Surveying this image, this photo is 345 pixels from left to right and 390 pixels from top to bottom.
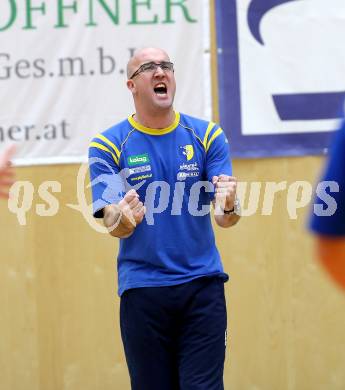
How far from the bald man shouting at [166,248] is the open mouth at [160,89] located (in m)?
0.01

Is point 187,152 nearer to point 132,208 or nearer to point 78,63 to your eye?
point 132,208

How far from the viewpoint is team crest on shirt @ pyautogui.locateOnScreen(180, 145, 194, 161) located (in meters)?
4.43

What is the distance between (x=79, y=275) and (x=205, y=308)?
198cm

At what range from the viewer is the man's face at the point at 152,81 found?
448 cm

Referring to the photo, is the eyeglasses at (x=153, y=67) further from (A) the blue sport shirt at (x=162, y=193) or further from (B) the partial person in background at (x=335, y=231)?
(B) the partial person in background at (x=335, y=231)

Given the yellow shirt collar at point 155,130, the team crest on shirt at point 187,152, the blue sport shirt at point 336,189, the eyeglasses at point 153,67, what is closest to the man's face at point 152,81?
the eyeglasses at point 153,67

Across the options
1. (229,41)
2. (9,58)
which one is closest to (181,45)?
(229,41)

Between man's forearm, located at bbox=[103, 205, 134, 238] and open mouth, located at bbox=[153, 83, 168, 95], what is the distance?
674 millimetres

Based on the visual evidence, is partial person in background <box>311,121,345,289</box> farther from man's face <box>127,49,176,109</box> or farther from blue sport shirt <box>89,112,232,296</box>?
man's face <box>127,49,176,109</box>

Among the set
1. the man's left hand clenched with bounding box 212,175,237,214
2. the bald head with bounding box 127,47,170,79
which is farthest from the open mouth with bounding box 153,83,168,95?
the man's left hand clenched with bounding box 212,175,237,214

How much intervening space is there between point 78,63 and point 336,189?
4.10 meters

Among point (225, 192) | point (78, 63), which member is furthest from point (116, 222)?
point (78, 63)

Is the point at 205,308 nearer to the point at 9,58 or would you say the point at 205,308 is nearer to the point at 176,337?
the point at 176,337

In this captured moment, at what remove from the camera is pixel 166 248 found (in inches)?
173
